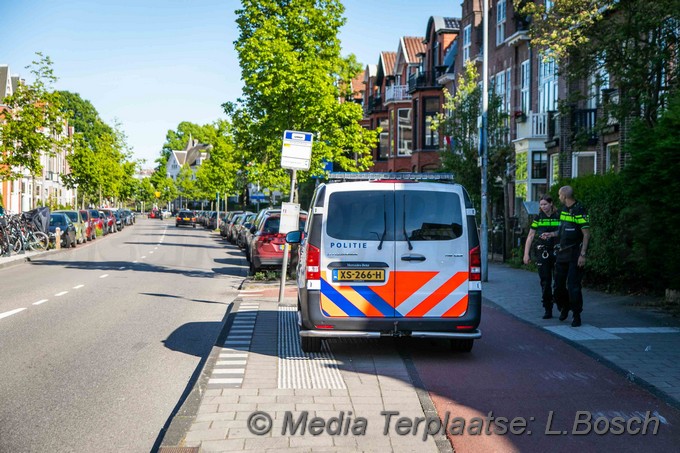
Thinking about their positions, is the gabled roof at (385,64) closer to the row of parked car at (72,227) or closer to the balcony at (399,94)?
the balcony at (399,94)

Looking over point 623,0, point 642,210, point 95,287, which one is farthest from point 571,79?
point 95,287

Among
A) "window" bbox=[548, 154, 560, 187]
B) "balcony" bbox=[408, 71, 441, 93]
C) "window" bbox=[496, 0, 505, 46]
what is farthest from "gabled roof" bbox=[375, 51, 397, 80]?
"window" bbox=[548, 154, 560, 187]

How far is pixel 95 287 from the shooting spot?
679 inches

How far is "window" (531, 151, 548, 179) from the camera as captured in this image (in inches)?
1234

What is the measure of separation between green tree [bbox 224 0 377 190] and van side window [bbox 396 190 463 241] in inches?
624

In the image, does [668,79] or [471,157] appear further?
[471,157]

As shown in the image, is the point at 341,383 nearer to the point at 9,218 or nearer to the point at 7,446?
the point at 7,446

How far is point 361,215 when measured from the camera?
8570 mm

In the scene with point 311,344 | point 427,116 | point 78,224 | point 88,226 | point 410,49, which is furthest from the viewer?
point 410,49

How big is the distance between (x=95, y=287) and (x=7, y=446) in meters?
12.3

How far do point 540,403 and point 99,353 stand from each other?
493 cm

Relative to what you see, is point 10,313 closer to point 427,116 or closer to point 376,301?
point 376,301

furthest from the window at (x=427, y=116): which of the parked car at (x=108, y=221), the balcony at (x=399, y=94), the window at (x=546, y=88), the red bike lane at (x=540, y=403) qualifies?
the red bike lane at (x=540, y=403)

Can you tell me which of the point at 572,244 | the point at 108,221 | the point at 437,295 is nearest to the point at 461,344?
the point at 437,295
